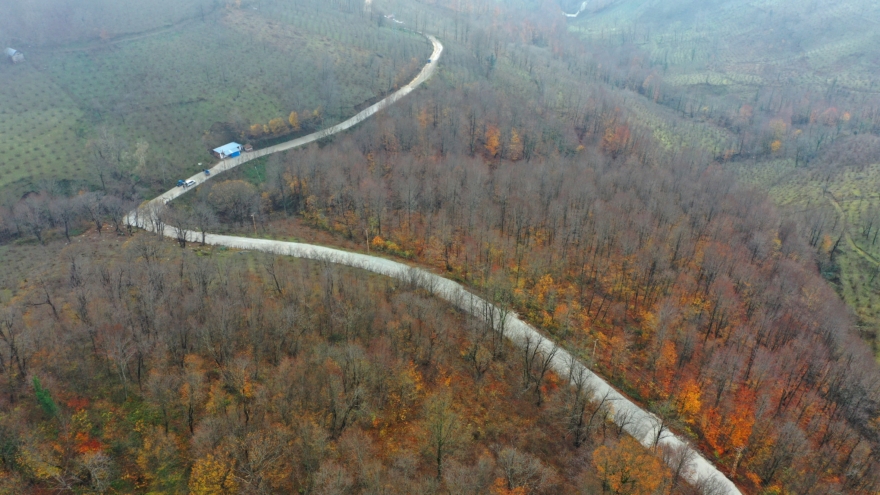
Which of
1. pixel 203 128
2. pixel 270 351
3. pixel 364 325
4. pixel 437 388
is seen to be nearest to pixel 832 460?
pixel 437 388

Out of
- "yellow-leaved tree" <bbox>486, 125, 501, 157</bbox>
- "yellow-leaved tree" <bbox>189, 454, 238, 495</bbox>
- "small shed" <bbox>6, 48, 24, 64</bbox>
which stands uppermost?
"small shed" <bbox>6, 48, 24, 64</bbox>

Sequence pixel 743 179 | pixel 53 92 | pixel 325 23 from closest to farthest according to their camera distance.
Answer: pixel 53 92 → pixel 743 179 → pixel 325 23

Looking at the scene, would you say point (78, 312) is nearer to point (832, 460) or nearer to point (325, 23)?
point (832, 460)

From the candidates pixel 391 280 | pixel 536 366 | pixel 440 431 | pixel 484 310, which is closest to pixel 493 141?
pixel 391 280

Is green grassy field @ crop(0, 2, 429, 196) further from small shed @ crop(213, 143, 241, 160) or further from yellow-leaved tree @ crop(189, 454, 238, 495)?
yellow-leaved tree @ crop(189, 454, 238, 495)

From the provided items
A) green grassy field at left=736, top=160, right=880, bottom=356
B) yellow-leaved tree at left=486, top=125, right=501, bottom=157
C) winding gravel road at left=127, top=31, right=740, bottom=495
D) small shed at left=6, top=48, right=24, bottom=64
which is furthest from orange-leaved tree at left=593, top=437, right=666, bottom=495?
small shed at left=6, top=48, right=24, bottom=64
